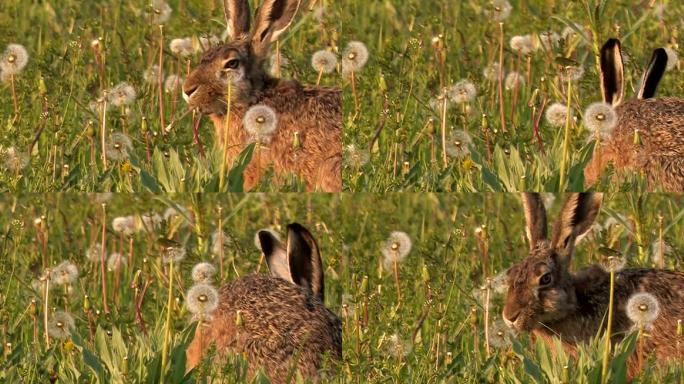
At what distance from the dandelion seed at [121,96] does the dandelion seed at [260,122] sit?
0.59 meters

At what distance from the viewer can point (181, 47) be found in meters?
7.95

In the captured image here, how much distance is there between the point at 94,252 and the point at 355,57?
163 centimetres

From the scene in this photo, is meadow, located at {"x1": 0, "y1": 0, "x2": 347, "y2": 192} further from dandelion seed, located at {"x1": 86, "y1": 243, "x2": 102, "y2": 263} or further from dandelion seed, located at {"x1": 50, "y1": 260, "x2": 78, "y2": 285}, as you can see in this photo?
dandelion seed, located at {"x1": 50, "y1": 260, "x2": 78, "y2": 285}

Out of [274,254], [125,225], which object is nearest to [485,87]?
[274,254]

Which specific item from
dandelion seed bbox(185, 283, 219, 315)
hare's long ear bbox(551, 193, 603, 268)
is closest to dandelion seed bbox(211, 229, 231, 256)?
dandelion seed bbox(185, 283, 219, 315)

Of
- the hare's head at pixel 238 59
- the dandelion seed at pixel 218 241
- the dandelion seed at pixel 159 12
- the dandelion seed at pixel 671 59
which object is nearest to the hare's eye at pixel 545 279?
the dandelion seed at pixel 671 59

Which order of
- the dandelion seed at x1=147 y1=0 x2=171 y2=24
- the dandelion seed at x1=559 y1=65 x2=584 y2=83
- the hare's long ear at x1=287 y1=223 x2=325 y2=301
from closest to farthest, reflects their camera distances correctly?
1. the hare's long ear at x1=287 y1=223 x2=325 y2=301
2. the dandelion seed at x1=559 y1=65 x2=584 y2=83
3. the dandelion seed at x1=147 y1=0 x2=171 y2=24

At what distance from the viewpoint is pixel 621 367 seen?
6812 mm

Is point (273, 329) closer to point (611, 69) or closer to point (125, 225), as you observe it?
point (125, 225)

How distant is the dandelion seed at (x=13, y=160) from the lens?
7.61 m

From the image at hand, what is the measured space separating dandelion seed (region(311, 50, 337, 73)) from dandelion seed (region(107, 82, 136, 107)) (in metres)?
0.94

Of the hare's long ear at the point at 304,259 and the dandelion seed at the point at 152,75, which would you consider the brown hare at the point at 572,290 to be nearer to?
the hare's long ear at the point at 304,259

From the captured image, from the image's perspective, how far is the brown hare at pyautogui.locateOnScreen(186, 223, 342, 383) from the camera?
689cm

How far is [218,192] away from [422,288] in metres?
1.08
